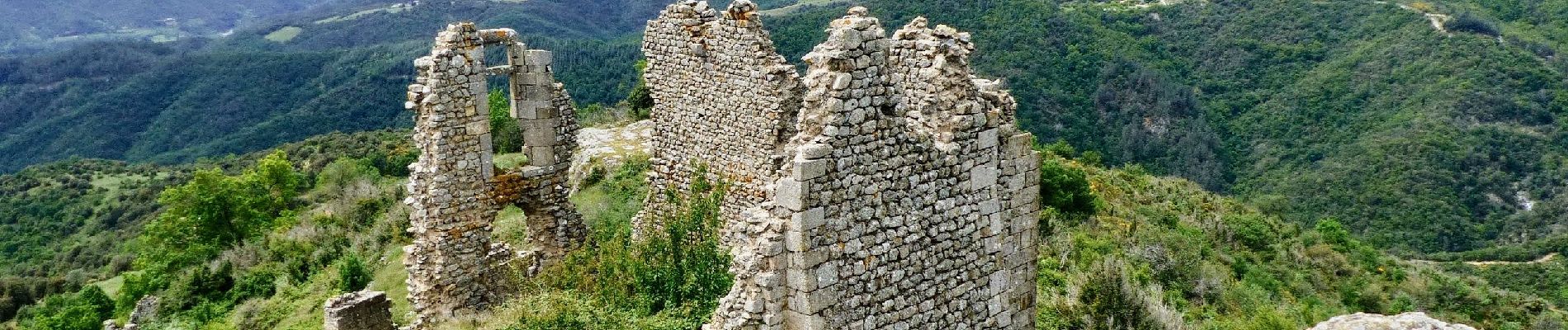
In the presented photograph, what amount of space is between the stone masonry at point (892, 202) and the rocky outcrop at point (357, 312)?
21.0 ft

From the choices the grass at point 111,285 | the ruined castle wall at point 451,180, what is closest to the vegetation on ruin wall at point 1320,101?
the grass at point 111,285

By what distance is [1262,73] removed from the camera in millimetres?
54562

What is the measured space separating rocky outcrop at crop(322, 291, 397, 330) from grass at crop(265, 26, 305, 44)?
401 ft

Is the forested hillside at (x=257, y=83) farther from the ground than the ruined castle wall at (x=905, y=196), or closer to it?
closer to it

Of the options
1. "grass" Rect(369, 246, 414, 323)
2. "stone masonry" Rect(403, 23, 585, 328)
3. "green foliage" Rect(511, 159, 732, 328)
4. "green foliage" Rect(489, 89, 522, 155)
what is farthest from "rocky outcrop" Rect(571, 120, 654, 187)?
"green foliage" Rect(511, 159, 732, 328)

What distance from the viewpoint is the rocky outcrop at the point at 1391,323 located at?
759 centimetres

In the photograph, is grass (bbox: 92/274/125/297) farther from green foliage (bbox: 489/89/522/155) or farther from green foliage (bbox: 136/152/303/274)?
green foliage (bbox: 489/89/522/155)

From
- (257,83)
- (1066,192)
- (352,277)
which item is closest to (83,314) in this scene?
(352,277)

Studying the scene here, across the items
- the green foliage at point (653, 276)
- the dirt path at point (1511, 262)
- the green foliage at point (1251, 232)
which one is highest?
the green foliage at point (653, 276)

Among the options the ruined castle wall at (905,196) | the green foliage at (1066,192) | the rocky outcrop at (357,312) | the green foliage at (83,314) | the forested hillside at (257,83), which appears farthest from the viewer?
the forested hillside at (257,83)

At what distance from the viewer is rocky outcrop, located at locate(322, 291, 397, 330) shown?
11727 mm

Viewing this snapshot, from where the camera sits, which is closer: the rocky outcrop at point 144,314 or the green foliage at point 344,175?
the rocky outcrop at point 144,314

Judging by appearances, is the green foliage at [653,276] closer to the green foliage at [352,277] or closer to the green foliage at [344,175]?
the green foliage at [352,277]

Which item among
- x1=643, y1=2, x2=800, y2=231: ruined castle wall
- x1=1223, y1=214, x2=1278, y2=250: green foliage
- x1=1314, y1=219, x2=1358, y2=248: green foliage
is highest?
x1=643, y1=2, x2=800, y2=231: ruined castle wall
